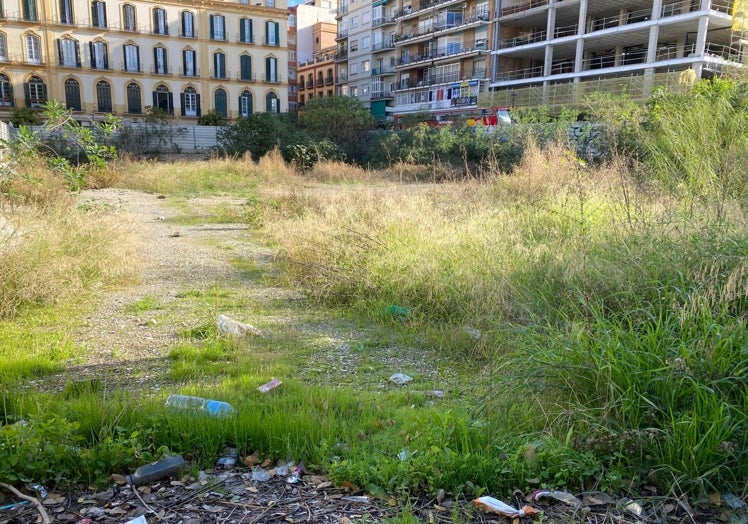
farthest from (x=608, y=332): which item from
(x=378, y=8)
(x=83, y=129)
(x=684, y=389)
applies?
(x=378, y=8)

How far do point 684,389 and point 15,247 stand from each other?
6148 mm

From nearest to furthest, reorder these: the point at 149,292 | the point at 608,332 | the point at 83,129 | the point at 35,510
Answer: the point at 35,510
the point at 608,332
the point at 149,292
the point at 83,129

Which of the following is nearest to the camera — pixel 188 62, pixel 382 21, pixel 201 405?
pixel 201 405

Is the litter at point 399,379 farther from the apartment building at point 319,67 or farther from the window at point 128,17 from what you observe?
the apartment building at point 319,67

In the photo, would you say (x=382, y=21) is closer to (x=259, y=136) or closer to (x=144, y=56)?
(x=144, y=56)

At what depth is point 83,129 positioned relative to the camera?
292 inches

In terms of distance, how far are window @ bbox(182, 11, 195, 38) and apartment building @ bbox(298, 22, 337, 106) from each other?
23.4m

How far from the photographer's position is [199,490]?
8.88 ft

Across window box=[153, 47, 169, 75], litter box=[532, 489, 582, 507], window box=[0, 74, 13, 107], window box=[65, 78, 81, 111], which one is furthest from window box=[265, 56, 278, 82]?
litter box=[532, 489, 582, 507]

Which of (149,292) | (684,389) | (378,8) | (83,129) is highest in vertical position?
(378,8)

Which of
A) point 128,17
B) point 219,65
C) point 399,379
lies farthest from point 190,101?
point 399,379

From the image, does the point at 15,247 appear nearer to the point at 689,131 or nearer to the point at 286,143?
the point at 689,131

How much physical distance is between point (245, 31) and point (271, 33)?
2.58m

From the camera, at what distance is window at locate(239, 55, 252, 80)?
53.2m
